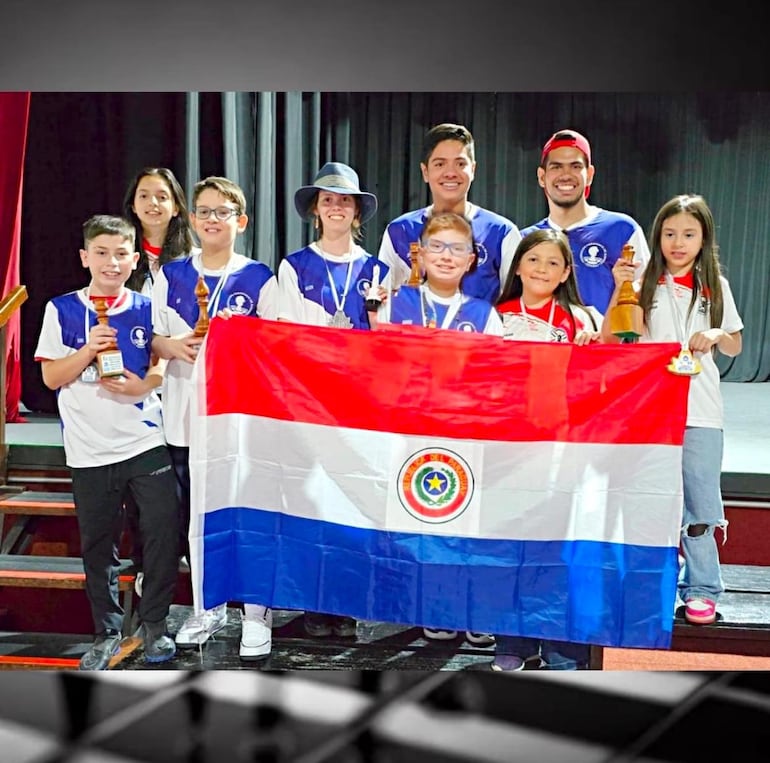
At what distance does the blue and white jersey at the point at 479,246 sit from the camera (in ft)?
9.91

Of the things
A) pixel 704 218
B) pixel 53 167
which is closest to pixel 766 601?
pixel 704 218

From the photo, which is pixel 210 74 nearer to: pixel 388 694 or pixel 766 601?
pixel 388 694

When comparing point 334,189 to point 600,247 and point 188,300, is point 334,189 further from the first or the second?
point 600,247

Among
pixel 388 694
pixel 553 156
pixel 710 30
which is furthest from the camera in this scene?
pixel 388 694

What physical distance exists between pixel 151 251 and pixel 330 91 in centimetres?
68

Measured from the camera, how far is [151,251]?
309 centimetres

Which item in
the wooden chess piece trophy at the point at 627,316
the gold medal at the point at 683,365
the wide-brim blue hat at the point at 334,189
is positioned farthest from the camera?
the wide-brim blue hat at the point at 334,189

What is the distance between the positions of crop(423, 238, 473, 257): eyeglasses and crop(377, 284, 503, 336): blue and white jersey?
10cm

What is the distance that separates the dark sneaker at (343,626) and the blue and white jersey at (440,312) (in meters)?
0.86

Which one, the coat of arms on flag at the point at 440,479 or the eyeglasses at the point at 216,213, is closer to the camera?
the coat of arms on flag at the point at 440,479

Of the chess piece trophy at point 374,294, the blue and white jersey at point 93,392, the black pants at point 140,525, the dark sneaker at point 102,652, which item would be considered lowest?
the dark sneaker at point 102,652

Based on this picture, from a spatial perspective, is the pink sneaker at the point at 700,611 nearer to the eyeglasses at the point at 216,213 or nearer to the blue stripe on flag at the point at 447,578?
the blue stripe on flag at the point at 447,578

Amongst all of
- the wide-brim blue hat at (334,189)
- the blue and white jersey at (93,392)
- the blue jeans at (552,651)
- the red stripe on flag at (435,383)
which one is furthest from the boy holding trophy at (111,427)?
the blue jeans at (552,651)

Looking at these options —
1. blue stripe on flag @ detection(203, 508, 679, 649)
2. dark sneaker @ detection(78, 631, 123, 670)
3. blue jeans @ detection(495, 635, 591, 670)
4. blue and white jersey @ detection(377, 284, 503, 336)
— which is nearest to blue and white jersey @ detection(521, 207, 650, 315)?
blue and white jersey @ detection(377, 284, 503, 336)
